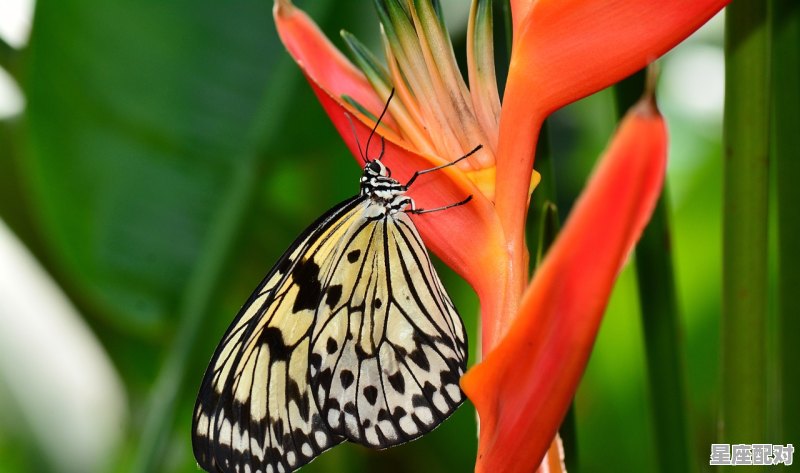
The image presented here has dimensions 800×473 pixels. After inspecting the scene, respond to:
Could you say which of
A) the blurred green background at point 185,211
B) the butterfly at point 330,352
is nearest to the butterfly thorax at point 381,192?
the butterfly at point 330,352

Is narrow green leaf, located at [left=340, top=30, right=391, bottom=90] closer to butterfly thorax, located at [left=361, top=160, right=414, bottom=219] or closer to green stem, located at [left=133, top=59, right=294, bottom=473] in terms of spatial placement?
butterfly thorax, located at [left=361, top=160, right=414, bottom=219]

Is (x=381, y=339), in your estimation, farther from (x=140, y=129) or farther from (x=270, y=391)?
(x=140, y=129)

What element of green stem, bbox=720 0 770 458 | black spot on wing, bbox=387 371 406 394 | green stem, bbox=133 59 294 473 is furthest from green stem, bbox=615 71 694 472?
green stem, bbox=133 59 294 473

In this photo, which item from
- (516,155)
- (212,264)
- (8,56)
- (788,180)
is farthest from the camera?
(8,56)

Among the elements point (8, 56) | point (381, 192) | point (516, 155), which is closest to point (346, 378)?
point (381, 192)

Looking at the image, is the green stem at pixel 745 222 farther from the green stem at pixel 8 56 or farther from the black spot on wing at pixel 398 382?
the green stem at pixel 8 56

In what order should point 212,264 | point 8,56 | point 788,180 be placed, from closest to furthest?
point 788,180 < point 212,264 < point 8,56
